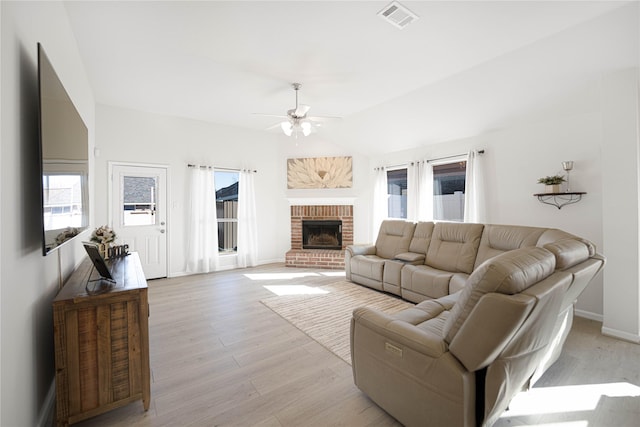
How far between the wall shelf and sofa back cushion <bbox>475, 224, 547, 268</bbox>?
627 millimetres

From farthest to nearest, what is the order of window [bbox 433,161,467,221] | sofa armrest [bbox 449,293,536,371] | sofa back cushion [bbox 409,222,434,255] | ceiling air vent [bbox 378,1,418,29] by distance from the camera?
window [bbox 433,161,467,221]
sofa back cushion [bbox 409,222,434,255]
ceiling air vent [bbox 378,1,418,29]
sofa armrest [bbox 449,293,536,371]

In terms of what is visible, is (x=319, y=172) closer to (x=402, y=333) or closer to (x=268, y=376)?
(x=268, y=376)

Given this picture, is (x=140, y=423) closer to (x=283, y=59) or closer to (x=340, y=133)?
(x=283, y=59)

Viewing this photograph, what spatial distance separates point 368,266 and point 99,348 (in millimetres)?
3458

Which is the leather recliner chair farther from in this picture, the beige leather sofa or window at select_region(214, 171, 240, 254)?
window at select_region(214, 171, 240, 254)

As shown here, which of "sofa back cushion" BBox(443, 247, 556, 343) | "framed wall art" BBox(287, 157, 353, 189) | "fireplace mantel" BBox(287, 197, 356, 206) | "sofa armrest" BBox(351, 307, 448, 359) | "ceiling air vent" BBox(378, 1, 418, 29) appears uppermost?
"ceiling air vent" BBox(378, 1, 418, 29)

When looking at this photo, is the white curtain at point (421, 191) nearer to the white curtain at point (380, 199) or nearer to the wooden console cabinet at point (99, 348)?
the white curtain at point (380, 199)

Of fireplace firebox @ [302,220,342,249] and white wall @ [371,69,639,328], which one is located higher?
white wall @ [371,69,639,328]

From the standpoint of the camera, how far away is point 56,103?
1738mm

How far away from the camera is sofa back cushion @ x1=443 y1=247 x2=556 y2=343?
128 cm

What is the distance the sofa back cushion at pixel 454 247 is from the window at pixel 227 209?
13.0 feet

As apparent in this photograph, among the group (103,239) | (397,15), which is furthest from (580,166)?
(103,239)

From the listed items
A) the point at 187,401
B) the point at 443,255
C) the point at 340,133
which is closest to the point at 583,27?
the point at 443,255

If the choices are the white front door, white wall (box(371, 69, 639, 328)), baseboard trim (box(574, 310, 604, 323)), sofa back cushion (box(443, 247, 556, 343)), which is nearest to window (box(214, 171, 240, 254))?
the white front door
